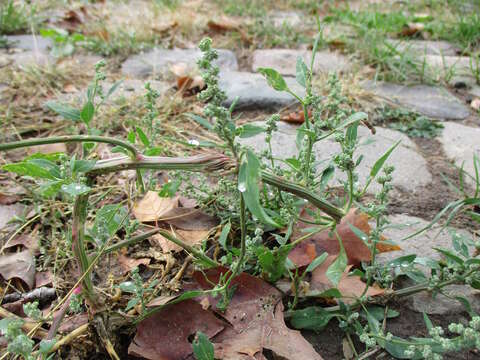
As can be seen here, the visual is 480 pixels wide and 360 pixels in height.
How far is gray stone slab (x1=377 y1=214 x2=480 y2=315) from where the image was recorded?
111 centimetres

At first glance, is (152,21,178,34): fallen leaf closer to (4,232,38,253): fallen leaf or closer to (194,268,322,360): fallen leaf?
(4,232,38,253): fallen leaf

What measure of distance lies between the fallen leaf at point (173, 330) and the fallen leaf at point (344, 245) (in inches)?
10.7

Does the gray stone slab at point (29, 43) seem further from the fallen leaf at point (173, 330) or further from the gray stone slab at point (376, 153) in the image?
the fallen leaf at point (173, 330)

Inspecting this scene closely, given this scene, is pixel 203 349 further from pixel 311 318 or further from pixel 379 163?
pixel 379 163

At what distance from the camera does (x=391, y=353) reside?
3.16ft

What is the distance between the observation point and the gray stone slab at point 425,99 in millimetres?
2127

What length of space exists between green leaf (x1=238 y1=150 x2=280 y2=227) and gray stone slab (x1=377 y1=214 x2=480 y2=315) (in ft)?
1.51

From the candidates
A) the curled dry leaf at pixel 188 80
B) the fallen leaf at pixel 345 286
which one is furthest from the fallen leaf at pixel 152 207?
the curled dry leaf at pixel 188 80

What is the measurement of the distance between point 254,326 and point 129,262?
41cm

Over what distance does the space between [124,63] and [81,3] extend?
1341 millimetres

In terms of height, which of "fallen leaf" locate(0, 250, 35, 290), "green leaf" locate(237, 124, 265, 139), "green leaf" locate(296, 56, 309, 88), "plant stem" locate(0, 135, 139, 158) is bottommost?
"fallen leaf" locate(0, 250, 35, 290)

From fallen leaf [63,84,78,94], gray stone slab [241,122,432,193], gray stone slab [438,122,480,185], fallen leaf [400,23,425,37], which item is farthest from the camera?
fallen leaf [400,23,425,37]

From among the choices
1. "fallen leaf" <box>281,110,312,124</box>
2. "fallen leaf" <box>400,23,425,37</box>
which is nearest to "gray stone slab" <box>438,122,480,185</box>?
"fallen leaf" <box>281,110,312,124</box>

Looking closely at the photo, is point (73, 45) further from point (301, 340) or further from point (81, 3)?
point (301, 340)
